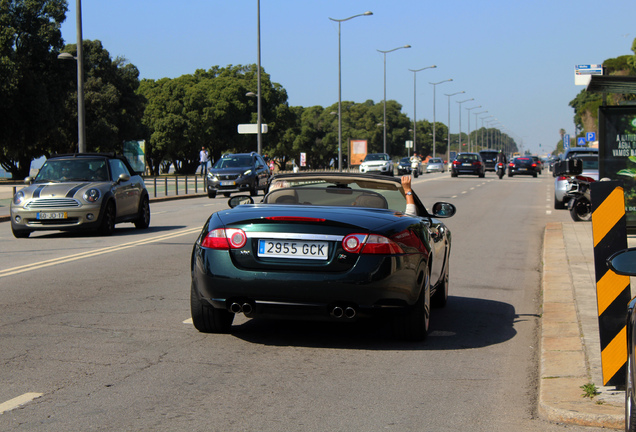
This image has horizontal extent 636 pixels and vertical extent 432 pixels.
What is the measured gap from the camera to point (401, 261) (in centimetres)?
622

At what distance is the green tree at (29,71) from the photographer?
46.0 m

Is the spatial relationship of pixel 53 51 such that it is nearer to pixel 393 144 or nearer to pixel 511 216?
pixel 511 216

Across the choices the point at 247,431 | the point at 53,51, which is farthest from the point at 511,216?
the point at 53,51

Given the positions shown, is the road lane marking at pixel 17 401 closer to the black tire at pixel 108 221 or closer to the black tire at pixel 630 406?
the black tire at pixel 630 406

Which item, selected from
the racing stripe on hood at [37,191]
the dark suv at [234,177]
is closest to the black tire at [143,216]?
the racing stripe on hood at [37,191]

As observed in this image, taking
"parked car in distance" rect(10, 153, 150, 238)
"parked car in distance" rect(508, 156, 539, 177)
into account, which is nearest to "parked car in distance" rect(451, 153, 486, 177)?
"parked car in distance" rect(508, 156, 539, 177)

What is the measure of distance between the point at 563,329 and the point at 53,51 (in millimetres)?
48406

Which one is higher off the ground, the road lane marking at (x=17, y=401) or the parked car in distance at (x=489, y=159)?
the parked car in distance at (x=489, y=159)

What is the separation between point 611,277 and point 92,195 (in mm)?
12413

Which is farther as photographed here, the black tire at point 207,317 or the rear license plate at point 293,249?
the black tire at point 207,317

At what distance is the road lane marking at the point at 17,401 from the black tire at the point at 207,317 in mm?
1772

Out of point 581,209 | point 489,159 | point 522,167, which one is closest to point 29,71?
point 522,167

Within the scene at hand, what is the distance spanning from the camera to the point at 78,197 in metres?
16.0

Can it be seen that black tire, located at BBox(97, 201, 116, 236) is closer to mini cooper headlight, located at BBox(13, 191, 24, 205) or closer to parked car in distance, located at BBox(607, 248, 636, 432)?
mini cooper headlight, located at BBox(13, 191, 24, 205)
